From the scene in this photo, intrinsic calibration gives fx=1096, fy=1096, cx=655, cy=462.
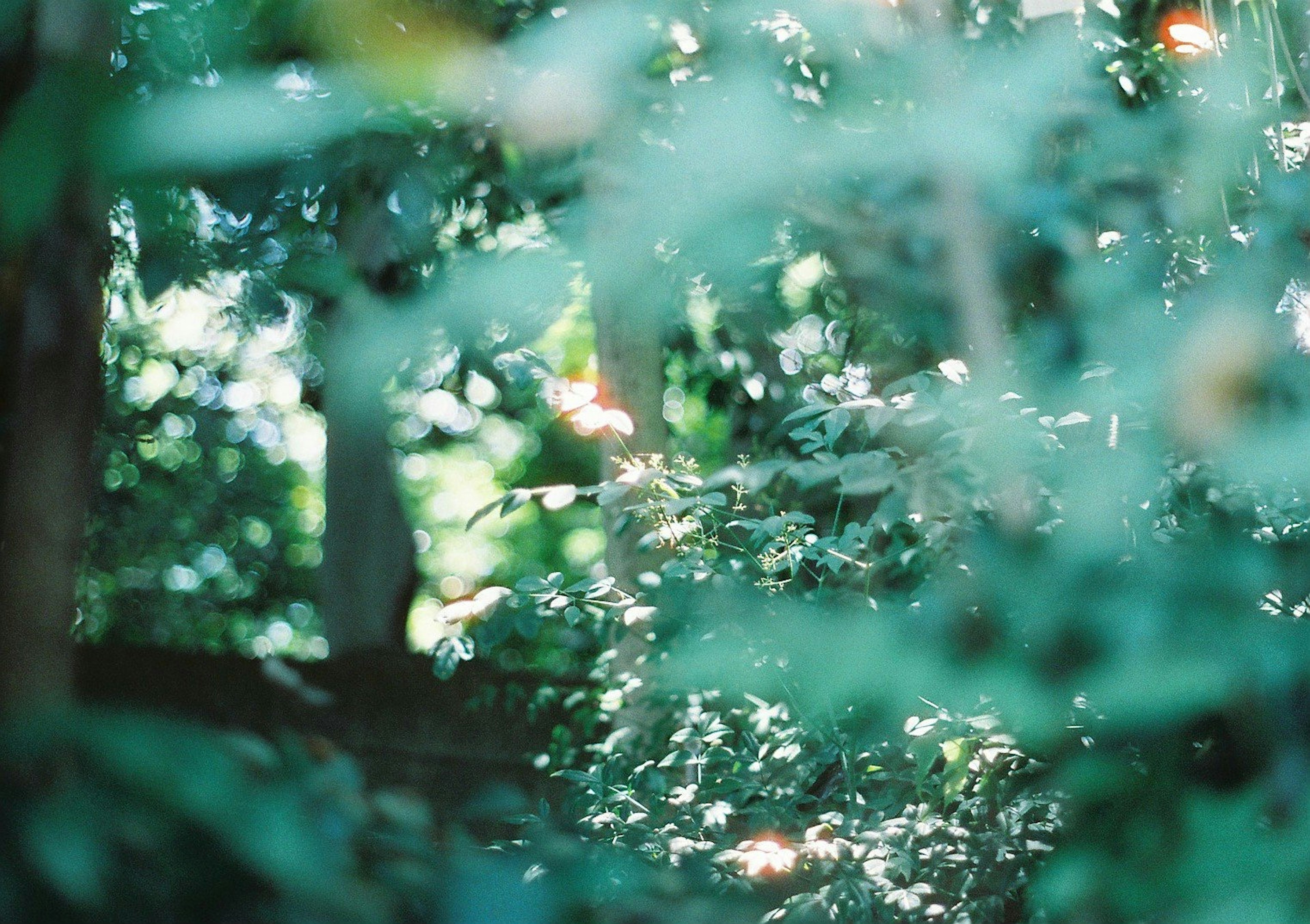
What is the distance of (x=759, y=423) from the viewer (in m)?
3.58

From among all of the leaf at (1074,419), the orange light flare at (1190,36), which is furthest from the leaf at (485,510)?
the orange light flare at (1190,36)

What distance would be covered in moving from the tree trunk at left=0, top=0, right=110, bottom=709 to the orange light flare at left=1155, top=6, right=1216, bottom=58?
64.7 inches

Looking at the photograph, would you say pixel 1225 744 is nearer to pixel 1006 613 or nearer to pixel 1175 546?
pixel 1175 546

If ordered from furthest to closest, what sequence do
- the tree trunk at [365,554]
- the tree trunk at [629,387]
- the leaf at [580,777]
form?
the tree trunk at [365,554], the tree trunk at [629,387], the leaf at [580,777]

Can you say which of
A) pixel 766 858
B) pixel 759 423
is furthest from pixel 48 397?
pixel 759 423

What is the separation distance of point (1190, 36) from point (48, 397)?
69.9 inches

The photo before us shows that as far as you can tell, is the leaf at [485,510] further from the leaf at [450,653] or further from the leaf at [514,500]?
the leaf at [450,653]

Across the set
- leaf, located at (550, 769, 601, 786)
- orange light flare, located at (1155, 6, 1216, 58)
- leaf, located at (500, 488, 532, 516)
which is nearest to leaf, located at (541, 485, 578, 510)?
leaf, located at (500, 488, 532, 516)

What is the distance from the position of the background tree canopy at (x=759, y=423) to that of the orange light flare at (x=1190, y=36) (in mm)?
24

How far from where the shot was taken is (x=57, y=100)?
68cm

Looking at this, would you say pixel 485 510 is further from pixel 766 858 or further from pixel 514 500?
pixel 766 858

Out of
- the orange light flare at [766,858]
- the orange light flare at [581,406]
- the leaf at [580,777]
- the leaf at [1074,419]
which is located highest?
the orange light flare at [581,406]

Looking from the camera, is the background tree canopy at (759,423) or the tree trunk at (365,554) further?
the tree trunk at (365,554)

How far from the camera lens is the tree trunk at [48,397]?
2.50 feet
